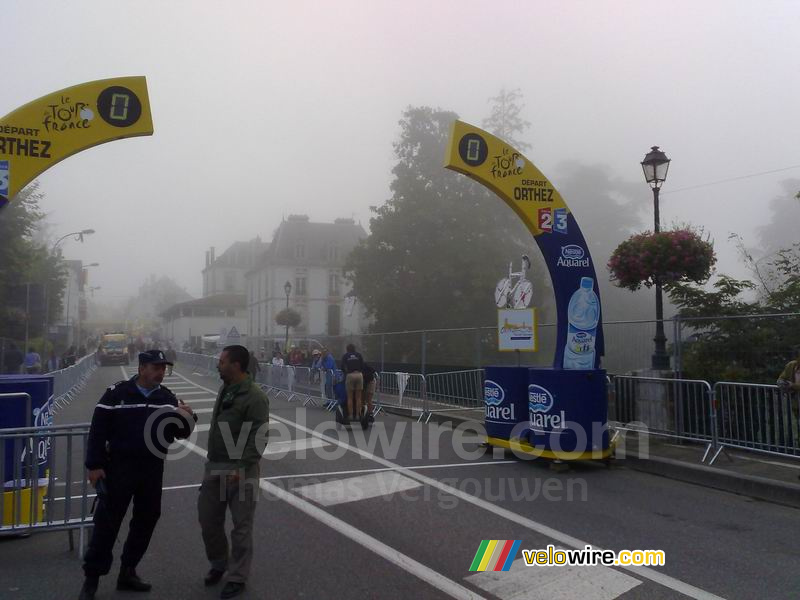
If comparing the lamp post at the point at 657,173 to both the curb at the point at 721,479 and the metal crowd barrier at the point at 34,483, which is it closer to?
the curb at the point at 721,479

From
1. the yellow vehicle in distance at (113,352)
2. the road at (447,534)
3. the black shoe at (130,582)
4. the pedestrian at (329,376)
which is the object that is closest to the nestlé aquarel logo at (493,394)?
the road at (447,534)

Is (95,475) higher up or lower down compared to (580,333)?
lower down

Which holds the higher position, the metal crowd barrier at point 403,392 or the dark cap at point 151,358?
the dark cap at point 151,358

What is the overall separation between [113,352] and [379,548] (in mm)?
56521

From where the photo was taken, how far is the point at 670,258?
472 inches

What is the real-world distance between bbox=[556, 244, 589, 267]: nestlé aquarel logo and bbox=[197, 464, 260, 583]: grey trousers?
799 centimetres

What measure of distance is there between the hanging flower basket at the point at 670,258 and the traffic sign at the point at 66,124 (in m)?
8.05

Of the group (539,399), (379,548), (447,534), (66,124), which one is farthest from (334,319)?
(379,548)

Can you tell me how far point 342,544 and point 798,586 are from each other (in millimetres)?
3555

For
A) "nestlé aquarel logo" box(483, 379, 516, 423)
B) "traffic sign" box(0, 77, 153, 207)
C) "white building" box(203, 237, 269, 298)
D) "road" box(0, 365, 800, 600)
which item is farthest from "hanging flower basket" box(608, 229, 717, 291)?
"white building" box(203, 237, 269, 298)

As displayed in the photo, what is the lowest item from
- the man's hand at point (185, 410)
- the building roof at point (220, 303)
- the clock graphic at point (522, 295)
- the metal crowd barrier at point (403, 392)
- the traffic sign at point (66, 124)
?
the metal crowd barrier at point (403, 392)

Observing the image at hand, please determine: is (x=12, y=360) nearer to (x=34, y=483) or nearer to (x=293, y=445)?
(x=293, y=445)

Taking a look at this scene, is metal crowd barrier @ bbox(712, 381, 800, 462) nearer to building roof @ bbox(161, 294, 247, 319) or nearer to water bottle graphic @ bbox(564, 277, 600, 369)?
water bottle graphic @ bbox(564, 277, 600, 369)

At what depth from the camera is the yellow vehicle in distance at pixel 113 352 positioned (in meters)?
57.6
